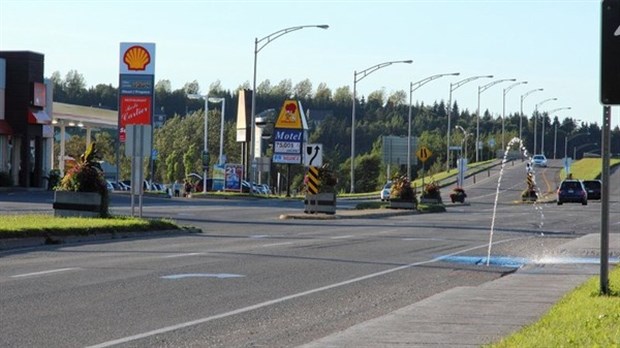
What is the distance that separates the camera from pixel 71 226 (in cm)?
2886

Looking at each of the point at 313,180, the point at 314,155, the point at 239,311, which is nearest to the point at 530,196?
the point at 314,155

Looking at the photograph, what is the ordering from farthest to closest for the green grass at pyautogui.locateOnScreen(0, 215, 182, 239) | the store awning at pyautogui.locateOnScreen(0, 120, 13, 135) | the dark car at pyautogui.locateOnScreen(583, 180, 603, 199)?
the dark car at pyautogui.locateOnScreen(583, 180, 603, 199), the store awning at pyautogui.locateOnScreen(0, 120, 13, 135), the green grass at pyautogui.locateOnScreen(0, 215, 182, 239)

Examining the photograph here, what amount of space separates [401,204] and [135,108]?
15.9 metres

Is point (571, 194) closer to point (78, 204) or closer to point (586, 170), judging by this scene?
point (78, 204)

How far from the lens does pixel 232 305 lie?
15.7 m

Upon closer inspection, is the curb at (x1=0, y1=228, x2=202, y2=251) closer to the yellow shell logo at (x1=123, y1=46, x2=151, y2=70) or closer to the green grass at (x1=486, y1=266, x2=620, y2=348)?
the green grass at (x1=486, y1=266, x2=620, y2=348)

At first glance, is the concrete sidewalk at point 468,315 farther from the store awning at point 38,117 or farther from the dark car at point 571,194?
the dark car at point 571,194

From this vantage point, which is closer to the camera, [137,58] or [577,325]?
[577,325]

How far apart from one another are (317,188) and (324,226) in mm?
10151

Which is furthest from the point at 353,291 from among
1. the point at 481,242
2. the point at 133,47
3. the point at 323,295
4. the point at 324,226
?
the point at 133,47

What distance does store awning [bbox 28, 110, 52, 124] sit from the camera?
6931cm

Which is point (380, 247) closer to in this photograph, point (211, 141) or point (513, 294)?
point (513, 294)

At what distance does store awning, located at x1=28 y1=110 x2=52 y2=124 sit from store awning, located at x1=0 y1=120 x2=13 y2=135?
129cm

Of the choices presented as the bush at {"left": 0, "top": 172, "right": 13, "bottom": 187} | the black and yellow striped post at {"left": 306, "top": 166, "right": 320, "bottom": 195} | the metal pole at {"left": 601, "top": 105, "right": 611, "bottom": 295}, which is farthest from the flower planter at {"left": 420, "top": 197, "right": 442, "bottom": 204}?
the metal pole at {"left": 601, "top": 105, "right": 611, "bottom": 295}
